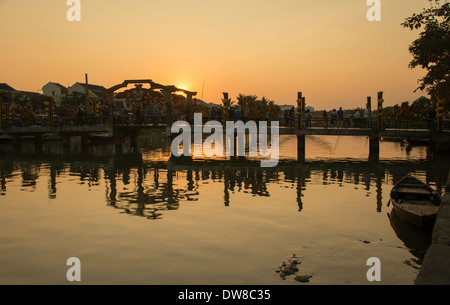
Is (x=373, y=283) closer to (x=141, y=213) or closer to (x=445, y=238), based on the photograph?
(x=445, y=238)

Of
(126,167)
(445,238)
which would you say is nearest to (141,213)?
(445,238)

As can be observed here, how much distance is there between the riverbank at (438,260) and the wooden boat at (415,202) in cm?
134

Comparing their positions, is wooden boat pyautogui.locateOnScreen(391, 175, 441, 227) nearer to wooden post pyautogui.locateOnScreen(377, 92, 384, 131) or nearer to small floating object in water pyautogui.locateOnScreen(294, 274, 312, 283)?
small floating object in water pyautogui.locateOnScreen(294, 274, 312, 283)

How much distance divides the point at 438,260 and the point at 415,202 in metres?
6.12

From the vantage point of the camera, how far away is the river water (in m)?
8.91

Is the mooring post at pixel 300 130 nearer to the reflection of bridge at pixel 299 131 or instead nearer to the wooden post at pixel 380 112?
the reflection of bridge at pixel 299 131

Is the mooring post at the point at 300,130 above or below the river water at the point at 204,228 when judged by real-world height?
above

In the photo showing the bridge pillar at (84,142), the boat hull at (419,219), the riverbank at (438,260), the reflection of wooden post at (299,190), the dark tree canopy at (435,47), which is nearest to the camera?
the riverbank at (438,260)

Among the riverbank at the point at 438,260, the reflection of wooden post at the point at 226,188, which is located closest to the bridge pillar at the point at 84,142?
the reflection of wooden post at the point at 226,188

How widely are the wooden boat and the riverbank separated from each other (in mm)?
1342

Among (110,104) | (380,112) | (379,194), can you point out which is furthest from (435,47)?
(110,104)

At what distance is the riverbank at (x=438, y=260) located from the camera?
258 inches

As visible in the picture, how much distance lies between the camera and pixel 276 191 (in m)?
18.3
